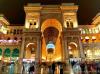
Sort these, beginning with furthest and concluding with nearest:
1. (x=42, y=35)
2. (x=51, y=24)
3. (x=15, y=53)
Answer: (x=51, y=24), (x=42, y=35), (x=15, y=53)

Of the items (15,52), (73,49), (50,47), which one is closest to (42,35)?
(15,52)

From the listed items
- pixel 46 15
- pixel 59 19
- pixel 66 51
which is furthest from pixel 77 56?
pixel 46 15

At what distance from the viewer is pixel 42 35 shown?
4828 cm

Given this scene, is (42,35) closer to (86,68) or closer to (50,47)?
(50,47)

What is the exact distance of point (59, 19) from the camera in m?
47.5

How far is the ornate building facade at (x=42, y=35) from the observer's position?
43.4 m

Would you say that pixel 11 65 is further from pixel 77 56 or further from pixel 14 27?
pixel 14 27

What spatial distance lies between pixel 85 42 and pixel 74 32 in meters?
5.81

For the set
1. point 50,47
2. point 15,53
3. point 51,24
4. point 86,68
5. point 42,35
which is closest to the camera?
point 86,68

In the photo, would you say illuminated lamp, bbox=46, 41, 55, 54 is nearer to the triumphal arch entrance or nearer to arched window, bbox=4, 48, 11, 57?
the triumphal arch entrance

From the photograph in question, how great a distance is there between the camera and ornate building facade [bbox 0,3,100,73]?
43406 mm

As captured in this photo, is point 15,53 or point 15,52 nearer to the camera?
point 15,53

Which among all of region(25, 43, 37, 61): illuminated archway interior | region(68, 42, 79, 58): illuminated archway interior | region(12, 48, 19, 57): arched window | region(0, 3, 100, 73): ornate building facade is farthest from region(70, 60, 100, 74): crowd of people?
region(12, 48, 19, 57): arched window

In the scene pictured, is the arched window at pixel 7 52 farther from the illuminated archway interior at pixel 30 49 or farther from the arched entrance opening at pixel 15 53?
the illuminated archway interior at pixel 30 49
